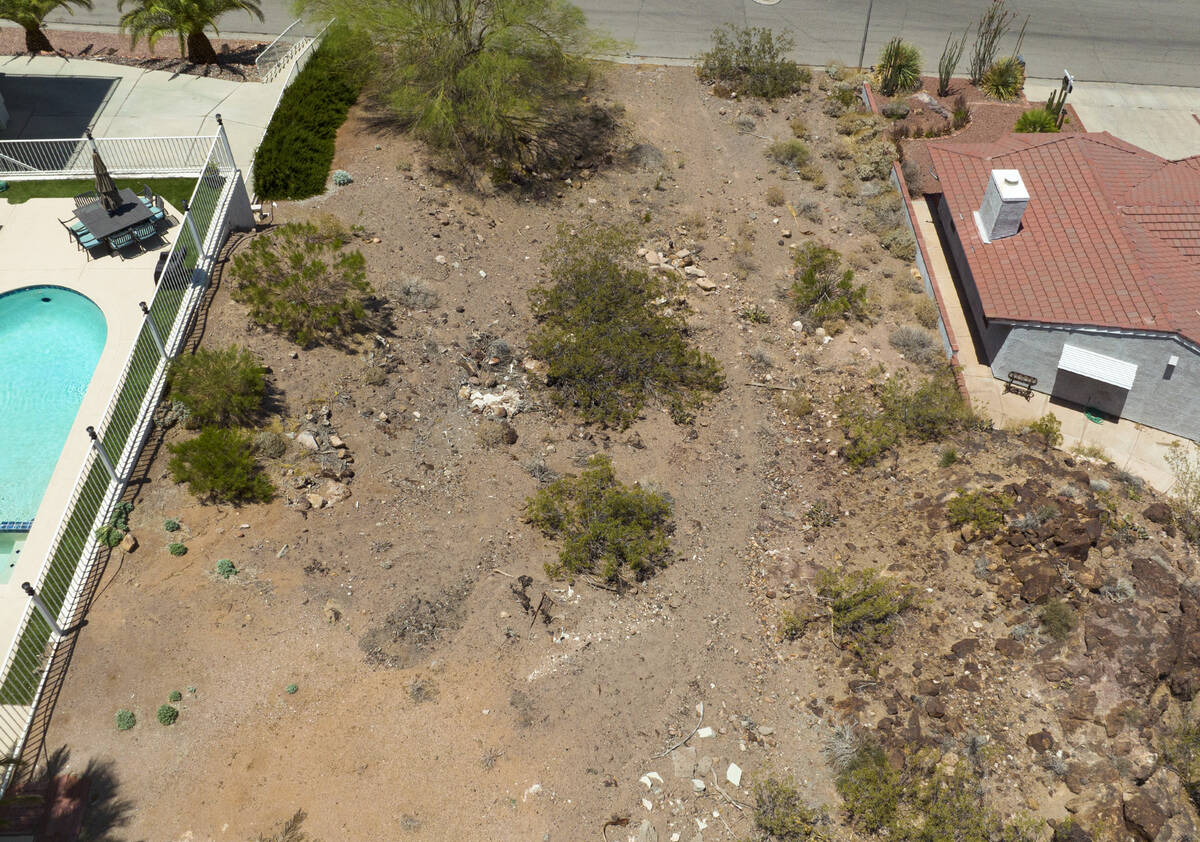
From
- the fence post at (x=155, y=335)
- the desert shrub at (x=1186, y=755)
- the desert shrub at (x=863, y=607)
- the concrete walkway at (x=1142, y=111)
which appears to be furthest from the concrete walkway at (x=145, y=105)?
the concrete walkway at (x=1142, y=111)

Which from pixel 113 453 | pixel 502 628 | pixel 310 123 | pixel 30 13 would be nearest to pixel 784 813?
pixel 502 628

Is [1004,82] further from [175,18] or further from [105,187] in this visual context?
[105,187]

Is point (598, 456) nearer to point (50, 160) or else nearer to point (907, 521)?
point (907, 521)

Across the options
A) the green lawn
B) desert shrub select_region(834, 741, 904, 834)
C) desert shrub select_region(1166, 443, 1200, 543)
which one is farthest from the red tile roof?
the green lawn

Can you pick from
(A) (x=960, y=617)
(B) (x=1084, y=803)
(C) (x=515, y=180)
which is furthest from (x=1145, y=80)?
(B) (x=1084, y=803)

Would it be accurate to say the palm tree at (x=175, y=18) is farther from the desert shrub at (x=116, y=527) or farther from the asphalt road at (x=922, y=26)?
the desert shrub at (x=116, y=527)

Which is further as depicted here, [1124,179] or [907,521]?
[1124,179]
